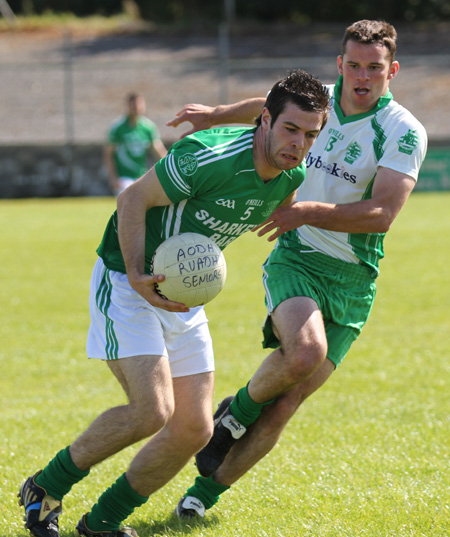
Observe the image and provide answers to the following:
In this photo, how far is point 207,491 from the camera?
179 inches

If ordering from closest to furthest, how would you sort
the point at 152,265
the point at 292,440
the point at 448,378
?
1. the point at 152,265
2. the point at 292,440
3. the point at 448,378

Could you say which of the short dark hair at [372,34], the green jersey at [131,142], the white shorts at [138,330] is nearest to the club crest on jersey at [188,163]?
the white shorts at [138,330]

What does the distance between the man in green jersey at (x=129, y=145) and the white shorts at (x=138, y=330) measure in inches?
424

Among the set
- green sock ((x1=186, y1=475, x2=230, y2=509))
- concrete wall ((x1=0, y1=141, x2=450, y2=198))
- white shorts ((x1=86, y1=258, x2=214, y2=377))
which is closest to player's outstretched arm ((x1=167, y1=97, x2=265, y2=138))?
white shorts ((x1=86, y1=258, x2=214, y2=377))

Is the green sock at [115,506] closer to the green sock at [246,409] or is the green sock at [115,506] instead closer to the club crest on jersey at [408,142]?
the green sock at [246,409]

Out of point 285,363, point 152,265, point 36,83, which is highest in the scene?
point 152,265

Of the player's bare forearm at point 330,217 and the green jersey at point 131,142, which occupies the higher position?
the player's bare forearm at point 330,217

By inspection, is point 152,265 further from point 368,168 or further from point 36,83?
point 36,83

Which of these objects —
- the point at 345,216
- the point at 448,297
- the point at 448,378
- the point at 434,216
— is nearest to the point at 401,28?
the point at 434,216

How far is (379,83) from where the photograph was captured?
480cm

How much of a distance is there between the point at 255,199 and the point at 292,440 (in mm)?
2163

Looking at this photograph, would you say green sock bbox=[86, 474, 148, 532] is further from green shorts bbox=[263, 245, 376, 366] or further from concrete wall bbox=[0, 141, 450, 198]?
concrete wall bbox=[0, 141, 450, 198]

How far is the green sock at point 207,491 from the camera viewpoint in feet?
14.8

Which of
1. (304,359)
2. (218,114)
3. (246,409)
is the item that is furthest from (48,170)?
(304,359)
